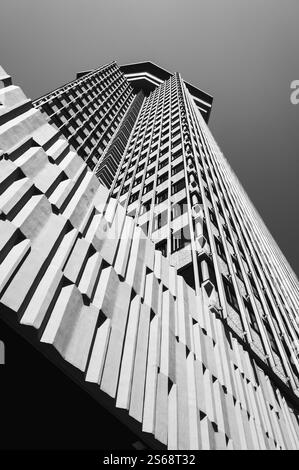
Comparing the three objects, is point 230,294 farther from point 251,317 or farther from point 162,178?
point 162,178

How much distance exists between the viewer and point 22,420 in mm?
5383

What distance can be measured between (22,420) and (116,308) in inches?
104

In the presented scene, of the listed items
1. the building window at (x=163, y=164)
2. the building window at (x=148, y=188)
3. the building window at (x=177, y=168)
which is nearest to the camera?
the building window at (x=177, y=168)

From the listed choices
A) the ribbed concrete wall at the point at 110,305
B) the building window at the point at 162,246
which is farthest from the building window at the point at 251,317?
the building window at the point at 162,246

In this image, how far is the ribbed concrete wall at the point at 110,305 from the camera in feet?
18.0

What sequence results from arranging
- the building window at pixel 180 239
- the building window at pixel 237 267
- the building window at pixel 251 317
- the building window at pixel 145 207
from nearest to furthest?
the building window at pixel 251 317
the building window at pixel 180 239
the building window at pixel 237 267
the building window at pixel 145 207

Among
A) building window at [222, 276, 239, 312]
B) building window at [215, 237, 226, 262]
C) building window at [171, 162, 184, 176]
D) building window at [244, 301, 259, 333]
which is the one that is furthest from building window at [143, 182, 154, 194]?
building window at [244, 301, 259, 333]

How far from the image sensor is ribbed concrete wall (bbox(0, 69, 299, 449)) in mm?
5480

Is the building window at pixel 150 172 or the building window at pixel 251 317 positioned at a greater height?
the building window at pixel 150 172

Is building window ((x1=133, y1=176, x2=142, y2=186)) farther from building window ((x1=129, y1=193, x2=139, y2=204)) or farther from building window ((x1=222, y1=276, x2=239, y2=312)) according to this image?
building window ((x1=222, y1=276, x2=239, y2=312))

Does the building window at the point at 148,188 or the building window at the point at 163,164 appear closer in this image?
the building window at the point at 148,188

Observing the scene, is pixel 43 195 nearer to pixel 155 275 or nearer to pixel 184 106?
pixel 155 275

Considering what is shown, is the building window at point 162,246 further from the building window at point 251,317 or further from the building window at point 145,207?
the building window at point 145,207

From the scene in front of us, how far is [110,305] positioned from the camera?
6.94 metres
